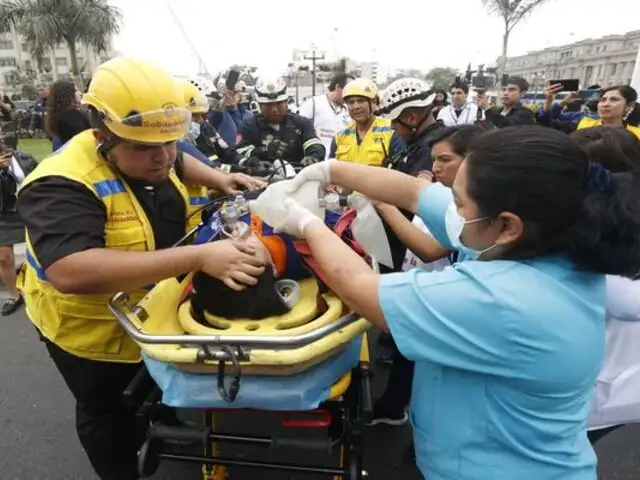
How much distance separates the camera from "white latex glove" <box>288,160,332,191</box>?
1.65 metres

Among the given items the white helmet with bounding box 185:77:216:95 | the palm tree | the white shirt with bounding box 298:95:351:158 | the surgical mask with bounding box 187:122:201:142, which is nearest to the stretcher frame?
the surgical mask with bounding box 187:122:201:142

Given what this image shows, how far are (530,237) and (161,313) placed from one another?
1139 mm

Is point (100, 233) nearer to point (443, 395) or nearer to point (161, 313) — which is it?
point (161, 313)

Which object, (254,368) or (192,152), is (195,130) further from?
(254,368)

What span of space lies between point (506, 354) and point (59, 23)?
25139 mm

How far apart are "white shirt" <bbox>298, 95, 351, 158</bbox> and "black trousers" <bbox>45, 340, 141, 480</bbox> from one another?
527 centimetres

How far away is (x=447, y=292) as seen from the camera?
105 centimetres

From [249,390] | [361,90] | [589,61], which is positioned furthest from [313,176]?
[589,61]

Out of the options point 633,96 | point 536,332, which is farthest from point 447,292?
point 633,96

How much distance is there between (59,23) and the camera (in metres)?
20.8

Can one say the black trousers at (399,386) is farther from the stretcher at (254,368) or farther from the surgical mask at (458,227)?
the surgical mask at (458,227)

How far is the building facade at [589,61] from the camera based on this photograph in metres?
69.8

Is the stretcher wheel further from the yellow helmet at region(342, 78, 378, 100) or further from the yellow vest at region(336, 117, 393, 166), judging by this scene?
the yellow helmet at region(342, 78, 378, 100)

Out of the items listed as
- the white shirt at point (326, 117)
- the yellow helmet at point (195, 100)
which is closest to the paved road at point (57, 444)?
the yellow helmet at point (195, 100)
